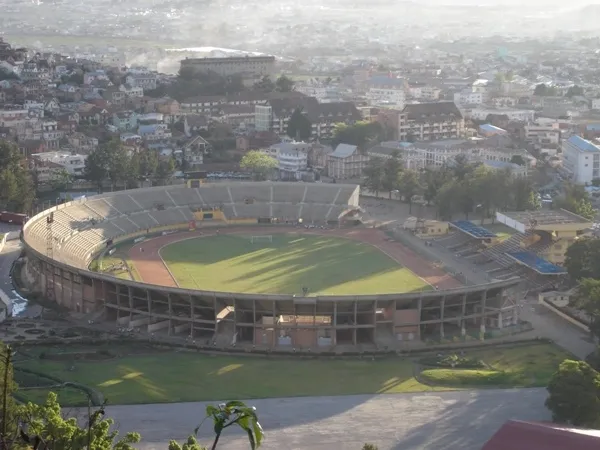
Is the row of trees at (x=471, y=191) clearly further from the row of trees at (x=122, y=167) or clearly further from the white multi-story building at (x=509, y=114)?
the white multi-story building at (x=509, y=114)

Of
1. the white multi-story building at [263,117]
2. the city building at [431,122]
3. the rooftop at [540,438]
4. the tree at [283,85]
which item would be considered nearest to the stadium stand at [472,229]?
the rooftop at [540,438]

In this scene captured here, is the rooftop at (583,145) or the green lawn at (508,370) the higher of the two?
the rooftop at (583,145)

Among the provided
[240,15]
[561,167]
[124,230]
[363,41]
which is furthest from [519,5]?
[124,230]

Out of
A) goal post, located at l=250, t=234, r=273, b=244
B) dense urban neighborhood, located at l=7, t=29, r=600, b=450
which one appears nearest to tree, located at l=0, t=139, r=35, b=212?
dense urban neighborhood, located at l=7, t=29, r=600, b=450

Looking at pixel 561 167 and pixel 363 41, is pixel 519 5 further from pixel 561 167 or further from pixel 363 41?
pixel 561 167

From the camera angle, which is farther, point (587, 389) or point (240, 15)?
point (240, 15)

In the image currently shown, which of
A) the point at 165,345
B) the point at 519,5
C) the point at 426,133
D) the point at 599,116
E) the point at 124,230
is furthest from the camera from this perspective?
the point at 519,5

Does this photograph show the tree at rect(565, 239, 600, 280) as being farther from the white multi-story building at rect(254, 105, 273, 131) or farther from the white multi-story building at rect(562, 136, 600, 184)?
the white multi-story building at rect(254, 105, 273, 131)
